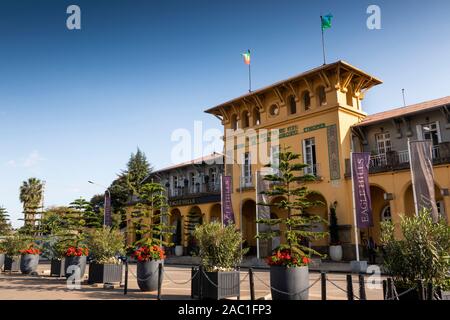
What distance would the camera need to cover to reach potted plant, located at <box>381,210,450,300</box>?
737 cm

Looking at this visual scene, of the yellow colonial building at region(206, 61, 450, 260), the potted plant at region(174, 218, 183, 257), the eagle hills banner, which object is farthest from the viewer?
the potted plant at region(174, 218, 183, 257)

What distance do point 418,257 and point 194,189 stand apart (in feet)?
91.0

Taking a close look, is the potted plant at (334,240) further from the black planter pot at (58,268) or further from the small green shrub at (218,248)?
the black planter pot at (58,268)

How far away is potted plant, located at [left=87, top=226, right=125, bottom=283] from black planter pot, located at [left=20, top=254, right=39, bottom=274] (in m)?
6.67

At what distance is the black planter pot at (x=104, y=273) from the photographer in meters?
13.1

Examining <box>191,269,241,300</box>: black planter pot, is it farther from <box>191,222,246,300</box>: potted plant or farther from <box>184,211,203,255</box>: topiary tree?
<box>184,211,203,255</box>: topiary tree

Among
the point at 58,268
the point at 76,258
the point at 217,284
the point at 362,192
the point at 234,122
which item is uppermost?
the point at 234,122

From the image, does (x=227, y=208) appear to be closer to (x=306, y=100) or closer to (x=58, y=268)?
(x=306, y=100)

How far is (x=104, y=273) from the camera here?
13.1 m

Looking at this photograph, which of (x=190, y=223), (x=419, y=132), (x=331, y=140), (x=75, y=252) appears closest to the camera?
(x=75, y=252)

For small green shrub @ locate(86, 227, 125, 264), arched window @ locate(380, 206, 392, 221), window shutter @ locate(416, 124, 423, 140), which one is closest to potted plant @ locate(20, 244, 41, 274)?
small green shrub @ locate(86, 227, 125, 264)

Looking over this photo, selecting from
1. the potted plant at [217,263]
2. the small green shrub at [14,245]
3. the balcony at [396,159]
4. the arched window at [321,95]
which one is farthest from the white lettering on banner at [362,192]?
the small green shrub at [14,245]

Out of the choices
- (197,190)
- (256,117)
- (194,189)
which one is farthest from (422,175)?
(194,189)
